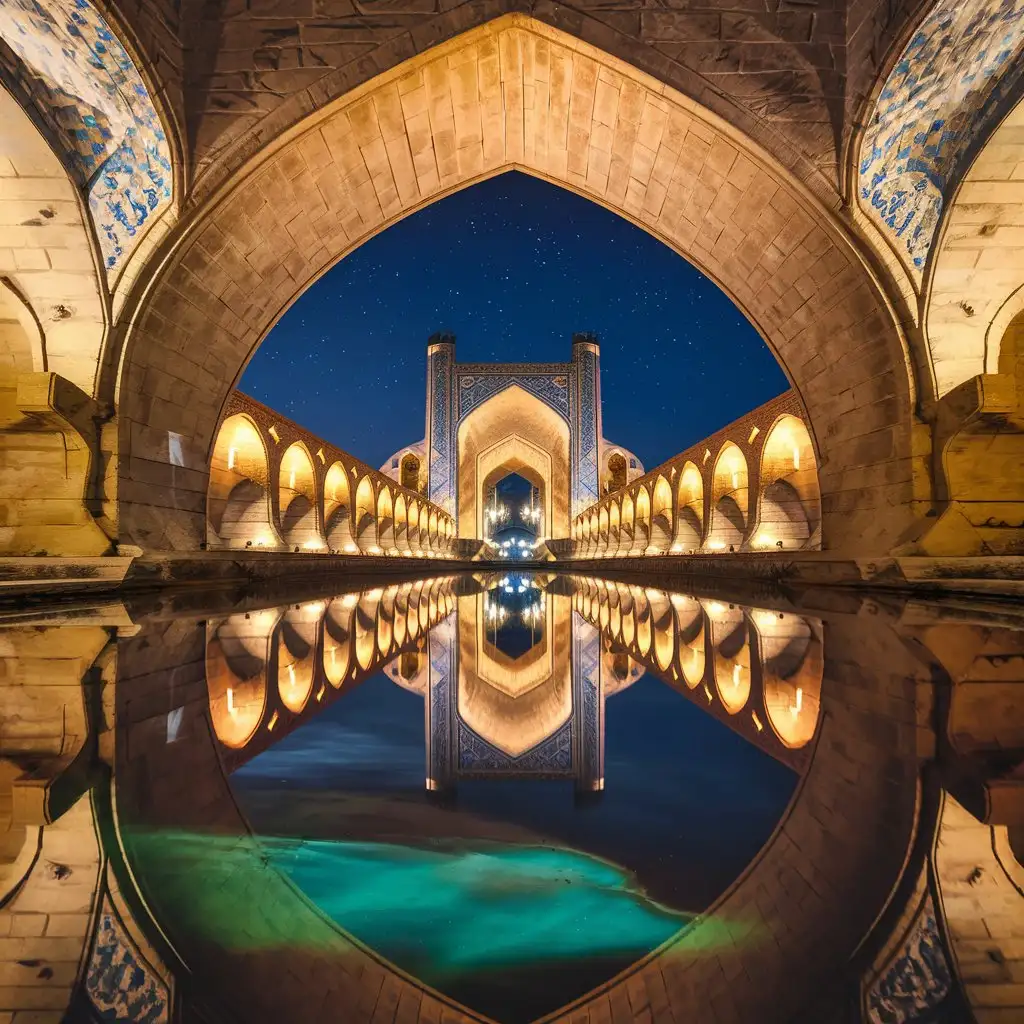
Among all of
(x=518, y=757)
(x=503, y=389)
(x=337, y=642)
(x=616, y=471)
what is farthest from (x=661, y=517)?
(x=616, y=471)

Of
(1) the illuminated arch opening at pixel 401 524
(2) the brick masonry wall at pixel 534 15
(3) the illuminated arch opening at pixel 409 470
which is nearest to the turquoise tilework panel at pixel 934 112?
(2) the brick masonry wall at pixel 534 15

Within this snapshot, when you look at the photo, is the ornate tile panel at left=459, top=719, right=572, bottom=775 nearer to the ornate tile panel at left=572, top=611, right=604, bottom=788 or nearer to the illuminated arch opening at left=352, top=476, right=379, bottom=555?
the ornate tile panel at left=572, top=611, right=604, bottom=788

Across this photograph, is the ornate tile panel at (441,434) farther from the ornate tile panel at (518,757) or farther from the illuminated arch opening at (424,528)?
the ornate tile panel at (518,757)

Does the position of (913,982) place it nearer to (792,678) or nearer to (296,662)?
(792,678)

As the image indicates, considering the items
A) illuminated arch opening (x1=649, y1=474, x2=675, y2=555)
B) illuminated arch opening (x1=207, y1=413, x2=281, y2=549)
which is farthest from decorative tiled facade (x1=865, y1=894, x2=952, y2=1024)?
illuminated arch opening (x1=649, y1=474, x2=675, y2=555)

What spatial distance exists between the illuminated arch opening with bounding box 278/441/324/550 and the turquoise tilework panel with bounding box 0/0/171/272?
14.6ft

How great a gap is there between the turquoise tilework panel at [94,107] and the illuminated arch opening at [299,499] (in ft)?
14.6

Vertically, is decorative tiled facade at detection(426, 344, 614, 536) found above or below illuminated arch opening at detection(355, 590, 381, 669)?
above

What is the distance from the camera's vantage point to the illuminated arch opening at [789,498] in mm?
8062

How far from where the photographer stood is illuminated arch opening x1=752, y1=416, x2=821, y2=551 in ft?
26.5

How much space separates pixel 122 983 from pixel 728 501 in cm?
965

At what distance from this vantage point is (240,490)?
332 inches

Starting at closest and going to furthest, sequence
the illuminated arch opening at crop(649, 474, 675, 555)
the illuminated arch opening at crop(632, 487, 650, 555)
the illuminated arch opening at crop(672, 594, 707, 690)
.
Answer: the illuminated arch opening at crop(672, 594, 707, 690)
the illuminated arch opening at crop(649, 474, 675, 555)
the illuminated arch opening at crop(632, 487, 650, 555)

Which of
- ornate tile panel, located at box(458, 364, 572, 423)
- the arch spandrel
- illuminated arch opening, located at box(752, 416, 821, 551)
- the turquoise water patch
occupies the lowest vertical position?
the turquoise water patch
